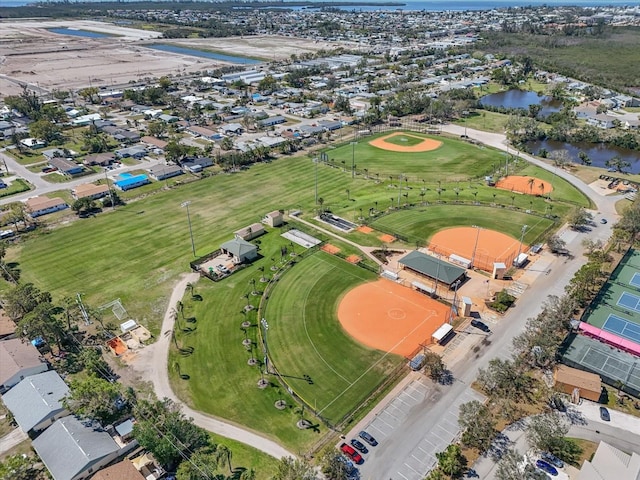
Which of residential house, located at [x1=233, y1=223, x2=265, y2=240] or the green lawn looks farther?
the green lawn

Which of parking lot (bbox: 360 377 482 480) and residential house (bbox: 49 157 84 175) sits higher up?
residential house (bbox: 49 157 84 175)

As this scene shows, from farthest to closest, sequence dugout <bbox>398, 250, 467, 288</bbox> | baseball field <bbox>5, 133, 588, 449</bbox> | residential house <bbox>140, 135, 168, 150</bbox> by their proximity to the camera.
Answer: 1. residential house <bbox>140, 135, 168, 150</bbox>
2. dugout <bbox>398, 250, 467, 288</bbox>
3. baseball field <bbox>5, 133, 588, 449</bbox>

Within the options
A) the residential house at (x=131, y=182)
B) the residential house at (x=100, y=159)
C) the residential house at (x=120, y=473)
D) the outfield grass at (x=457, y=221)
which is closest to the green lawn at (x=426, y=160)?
the outfield grass at (x=457, y=221)

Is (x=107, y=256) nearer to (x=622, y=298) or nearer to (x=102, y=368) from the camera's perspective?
(x=102, y=368)

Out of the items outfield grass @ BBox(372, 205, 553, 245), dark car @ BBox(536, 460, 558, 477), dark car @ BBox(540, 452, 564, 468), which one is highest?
dark car @ BBox(536, 460, 558, 477)

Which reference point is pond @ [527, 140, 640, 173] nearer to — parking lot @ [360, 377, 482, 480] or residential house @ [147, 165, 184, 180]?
parking lot @ [360, 377, 482, 480]

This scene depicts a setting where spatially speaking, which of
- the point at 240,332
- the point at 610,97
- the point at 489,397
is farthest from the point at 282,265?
the point at 610,97

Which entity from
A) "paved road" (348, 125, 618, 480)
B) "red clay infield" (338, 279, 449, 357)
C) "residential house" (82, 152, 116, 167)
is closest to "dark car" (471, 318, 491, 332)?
"paved road" (348, 125, 618, 480)
